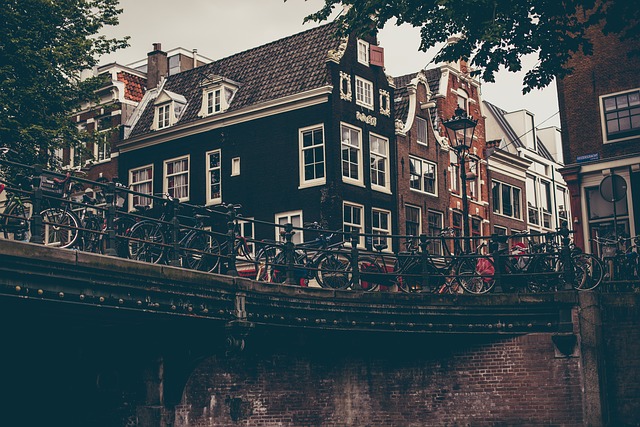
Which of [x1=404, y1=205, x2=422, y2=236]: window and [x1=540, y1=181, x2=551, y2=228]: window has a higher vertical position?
[x1=540, y1=181, x2=551, y2=228]: window

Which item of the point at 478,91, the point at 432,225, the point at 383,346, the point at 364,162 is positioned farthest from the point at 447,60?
the point at 478,91

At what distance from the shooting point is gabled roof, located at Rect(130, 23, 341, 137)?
104 ft

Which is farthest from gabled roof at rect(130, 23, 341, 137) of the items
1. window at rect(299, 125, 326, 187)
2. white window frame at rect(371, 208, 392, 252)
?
white window frame at rect(371, 208, 392, 252)

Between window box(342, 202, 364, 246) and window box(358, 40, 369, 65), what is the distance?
223 inches

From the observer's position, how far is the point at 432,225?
114 ft

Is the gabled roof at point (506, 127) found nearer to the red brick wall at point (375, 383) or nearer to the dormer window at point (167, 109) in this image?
the dormer window at point (167, 109)

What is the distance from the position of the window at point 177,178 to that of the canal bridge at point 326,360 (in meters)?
17.9

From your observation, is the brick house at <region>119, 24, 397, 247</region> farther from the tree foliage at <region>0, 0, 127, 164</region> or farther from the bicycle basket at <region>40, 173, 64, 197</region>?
the bicycle basket at <region>40, 173, 64, 197</region>

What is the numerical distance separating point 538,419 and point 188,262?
7100mm

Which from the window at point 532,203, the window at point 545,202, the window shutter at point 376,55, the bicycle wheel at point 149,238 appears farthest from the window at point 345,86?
the window at point 545,202

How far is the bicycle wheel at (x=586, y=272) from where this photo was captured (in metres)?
16.7

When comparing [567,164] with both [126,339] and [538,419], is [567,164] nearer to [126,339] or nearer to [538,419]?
[538,419]

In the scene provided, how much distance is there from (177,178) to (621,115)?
1728cm

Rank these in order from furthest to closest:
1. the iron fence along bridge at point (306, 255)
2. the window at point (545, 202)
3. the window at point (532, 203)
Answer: the window at point (545, 202)
the window at point (532, 203)
the iron fence along bridge at point (306, 255)
